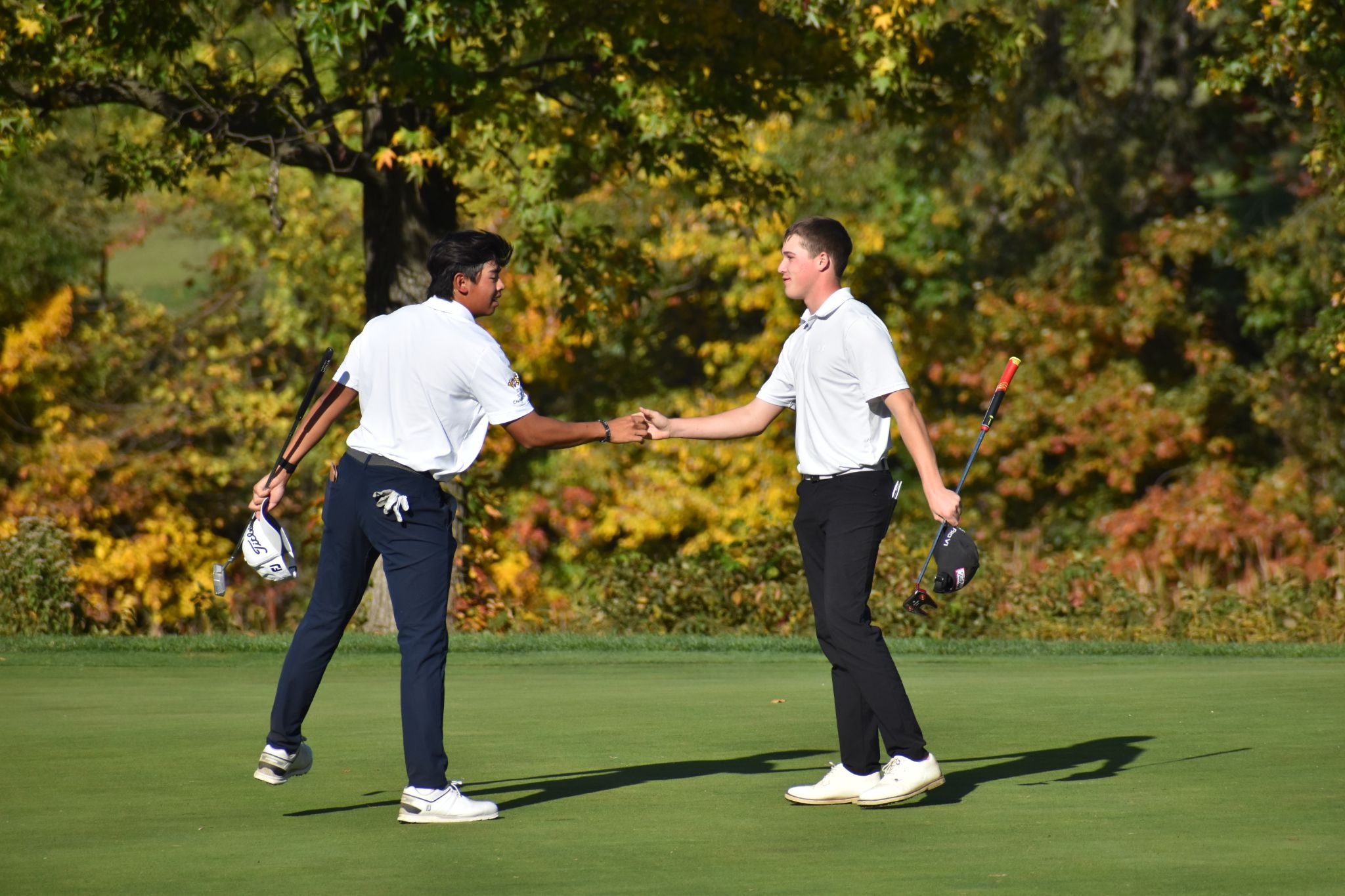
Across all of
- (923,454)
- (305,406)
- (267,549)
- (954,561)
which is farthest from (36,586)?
(923,454)

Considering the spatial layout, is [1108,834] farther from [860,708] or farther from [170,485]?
[170,485]

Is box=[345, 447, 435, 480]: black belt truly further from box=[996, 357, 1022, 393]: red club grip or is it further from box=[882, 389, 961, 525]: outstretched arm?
box=[996, 357, 1022, 393]: red club grip

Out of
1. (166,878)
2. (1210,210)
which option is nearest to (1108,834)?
(166,878)

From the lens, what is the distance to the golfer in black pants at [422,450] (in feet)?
19.2

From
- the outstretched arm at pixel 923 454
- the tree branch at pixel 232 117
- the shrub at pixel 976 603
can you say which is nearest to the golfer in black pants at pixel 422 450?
the outstretched arm at pixel 923 454

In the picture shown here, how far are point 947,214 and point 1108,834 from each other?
2120 cm

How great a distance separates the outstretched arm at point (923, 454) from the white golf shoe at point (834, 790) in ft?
3.06

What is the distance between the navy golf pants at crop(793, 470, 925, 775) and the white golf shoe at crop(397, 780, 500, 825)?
130 centimetres

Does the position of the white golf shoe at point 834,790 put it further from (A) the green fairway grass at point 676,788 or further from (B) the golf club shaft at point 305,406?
(B) the golf club shaft at point 305,406

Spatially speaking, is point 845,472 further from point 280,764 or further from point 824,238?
point 280,764

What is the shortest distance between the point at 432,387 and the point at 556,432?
51cm

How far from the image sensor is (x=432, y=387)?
590 cm

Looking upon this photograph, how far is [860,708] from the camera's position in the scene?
6.18m

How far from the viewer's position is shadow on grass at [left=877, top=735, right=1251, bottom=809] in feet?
20.5
